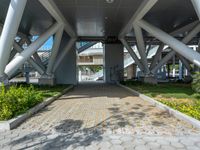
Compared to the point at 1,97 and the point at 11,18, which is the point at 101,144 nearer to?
the point at 1,97

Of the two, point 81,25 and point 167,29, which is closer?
point 81,25

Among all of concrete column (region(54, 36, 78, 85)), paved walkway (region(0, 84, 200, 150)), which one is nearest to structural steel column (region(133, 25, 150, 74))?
concrete column (region(54, 36, 78, 85))

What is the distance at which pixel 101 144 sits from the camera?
4379 mm

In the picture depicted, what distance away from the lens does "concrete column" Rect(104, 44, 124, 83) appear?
22.8 meters

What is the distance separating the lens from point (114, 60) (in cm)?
2295

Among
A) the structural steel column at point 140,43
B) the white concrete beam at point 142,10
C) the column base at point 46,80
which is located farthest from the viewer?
the column base at point 46,80

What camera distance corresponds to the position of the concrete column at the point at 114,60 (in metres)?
22.8

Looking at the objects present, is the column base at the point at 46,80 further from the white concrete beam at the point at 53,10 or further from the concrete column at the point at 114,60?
the concrete column at the point at 114,60

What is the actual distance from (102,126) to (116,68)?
57.9 feet

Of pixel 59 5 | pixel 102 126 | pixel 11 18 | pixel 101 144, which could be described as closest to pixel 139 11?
pixel 59 5

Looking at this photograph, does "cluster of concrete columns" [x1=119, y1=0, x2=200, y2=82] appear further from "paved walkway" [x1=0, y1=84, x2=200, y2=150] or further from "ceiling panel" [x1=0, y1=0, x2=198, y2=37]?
"paved walkway" [x1=0, y1=84, x2=200, y2=150]

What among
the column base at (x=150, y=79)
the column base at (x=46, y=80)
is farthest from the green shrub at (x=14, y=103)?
the column base at (x=150, y=79)

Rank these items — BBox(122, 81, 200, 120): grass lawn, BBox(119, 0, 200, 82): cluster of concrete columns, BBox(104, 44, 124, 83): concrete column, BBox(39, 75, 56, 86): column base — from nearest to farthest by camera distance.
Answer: BBox(122, 81, 200, 120): grass lawn < BBox(119, 0, 200, 82): cluster of concrete columns < BBox(39, 75, 56, 86): column base < BBox(104, 44, 124, 83): concrete column

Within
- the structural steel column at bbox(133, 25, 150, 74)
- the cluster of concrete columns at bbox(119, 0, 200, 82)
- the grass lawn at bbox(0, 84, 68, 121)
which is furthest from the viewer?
the structural steel column at bbox(133, 25, 150, 74)
